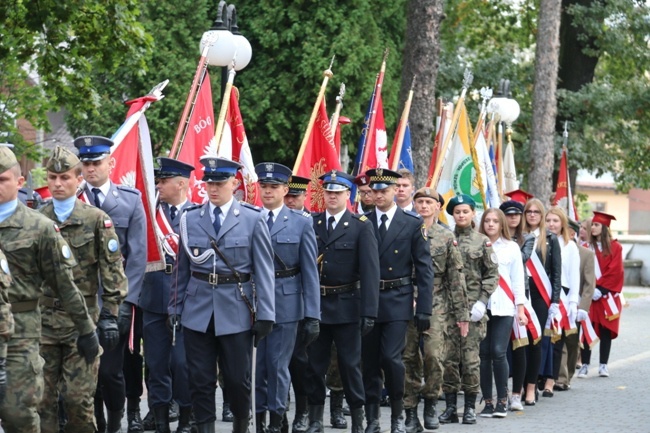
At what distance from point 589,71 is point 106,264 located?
24.4 metres

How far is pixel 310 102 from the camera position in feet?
104

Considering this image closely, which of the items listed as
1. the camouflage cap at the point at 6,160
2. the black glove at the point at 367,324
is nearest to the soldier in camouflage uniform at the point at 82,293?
the camouflage cap at the point at 6,160

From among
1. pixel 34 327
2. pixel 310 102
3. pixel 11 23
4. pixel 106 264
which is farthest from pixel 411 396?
pixel 310 102

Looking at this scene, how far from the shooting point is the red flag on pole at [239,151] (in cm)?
1307

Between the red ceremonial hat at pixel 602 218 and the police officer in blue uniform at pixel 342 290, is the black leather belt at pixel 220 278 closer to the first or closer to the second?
the police officer in blue uniform at pixel 342 290

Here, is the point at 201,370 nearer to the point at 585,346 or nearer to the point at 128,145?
the point at 128,145

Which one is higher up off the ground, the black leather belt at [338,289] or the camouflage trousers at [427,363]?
the black leather belt at [338,289]

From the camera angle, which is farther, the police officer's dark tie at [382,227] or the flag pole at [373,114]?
the flag pole at [373,114]

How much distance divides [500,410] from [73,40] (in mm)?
8800

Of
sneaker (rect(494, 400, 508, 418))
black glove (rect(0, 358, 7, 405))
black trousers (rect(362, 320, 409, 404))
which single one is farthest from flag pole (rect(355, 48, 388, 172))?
black glove (rect(0, 358, 7, 405))

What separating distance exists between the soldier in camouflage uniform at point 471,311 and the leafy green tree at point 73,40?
681 cm

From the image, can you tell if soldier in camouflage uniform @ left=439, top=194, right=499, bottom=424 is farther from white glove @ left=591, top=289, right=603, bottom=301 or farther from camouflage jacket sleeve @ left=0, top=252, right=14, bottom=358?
camouflage jacket sleeve @ left=0, top=252, right=14, bottom=358

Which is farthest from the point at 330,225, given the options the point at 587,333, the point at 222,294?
the point at 587,333

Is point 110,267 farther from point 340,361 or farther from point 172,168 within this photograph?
point 340,361
